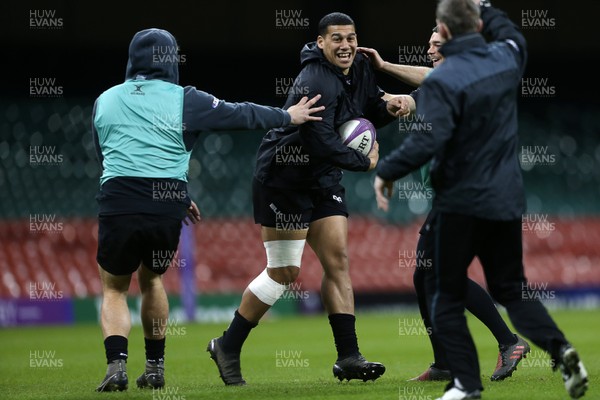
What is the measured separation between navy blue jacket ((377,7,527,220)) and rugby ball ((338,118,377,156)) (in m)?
1.59

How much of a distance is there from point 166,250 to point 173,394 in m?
0.93

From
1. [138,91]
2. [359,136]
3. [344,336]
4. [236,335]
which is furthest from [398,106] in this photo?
[236,335]

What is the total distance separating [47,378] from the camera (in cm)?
837

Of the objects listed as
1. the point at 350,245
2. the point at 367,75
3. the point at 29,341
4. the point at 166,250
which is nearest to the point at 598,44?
the point at 350,245

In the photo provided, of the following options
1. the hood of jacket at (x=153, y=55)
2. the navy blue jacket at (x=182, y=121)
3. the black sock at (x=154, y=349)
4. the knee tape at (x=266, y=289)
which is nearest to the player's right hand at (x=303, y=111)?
the navy blue jacket at (x=182, y=121)

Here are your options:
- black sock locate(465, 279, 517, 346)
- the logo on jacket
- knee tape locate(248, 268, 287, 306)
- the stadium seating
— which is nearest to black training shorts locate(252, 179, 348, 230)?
knee tape locate(248, 268, 287, 306)

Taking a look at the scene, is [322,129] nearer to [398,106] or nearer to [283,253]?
[398,106]

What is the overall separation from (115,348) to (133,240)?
0.73 meters

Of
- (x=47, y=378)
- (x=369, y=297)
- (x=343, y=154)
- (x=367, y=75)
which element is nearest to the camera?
(x=343, y=154)

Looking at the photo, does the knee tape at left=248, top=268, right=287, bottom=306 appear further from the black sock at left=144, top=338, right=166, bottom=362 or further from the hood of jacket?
the hood of jacket

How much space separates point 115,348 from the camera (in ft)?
21.6

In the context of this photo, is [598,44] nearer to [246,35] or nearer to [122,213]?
[246,35]

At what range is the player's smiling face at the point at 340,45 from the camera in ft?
23.5

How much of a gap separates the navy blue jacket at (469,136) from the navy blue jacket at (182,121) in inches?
63.0
